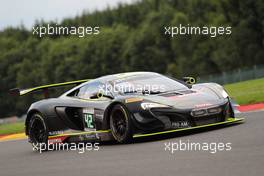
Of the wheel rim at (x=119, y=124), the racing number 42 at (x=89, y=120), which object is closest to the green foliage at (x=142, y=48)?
the racing number 42 at (x=89, y=120)

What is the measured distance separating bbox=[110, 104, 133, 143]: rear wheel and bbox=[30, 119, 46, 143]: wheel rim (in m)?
1.86

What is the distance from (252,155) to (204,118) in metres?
2.71

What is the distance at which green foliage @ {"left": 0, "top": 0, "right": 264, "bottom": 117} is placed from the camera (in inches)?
2761

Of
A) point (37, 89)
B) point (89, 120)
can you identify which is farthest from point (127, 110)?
point (37, 89)

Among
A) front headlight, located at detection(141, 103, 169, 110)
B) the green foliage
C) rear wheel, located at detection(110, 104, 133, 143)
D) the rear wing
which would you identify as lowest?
rear wheel, located at detection(110, 104, 133, 143)

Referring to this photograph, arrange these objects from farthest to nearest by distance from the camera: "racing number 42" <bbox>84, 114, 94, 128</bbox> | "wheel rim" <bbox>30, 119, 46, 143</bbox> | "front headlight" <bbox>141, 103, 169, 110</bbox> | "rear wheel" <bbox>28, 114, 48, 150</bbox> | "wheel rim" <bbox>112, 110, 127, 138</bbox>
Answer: "wheel rim" <bbox>30, 119, 46, 143</bbox> → "rear wheel" <bbox>28, 114, 48, 150</bbox> → "racing number 42" <bbox>84, 114, 94, 128</bbox> → "wheel rim" <bbox>112, 110, 127, 138</bbox> → "front headlight" <bbox>141, 103, 169, 110</bbox>

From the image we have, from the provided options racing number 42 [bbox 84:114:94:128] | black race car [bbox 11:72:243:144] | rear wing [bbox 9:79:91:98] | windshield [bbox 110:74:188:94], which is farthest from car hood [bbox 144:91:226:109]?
rear wing [bbox 9:79:91:98]

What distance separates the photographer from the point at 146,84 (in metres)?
10.1

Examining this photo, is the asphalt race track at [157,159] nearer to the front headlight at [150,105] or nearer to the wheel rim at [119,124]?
the wheel rim at [119,124]

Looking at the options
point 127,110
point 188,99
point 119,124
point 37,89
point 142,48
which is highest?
point 142,48

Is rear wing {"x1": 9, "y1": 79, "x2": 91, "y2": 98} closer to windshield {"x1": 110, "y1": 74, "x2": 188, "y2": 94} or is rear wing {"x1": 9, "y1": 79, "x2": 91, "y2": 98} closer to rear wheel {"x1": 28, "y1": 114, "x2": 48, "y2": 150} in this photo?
rear wheel {"x1": 28, "y1": 114, "x2": 48, "y2": 150}

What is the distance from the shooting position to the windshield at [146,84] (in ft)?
32.5

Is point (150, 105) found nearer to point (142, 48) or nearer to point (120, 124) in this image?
point (120, 124)

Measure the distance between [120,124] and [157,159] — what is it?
7.42 ft
